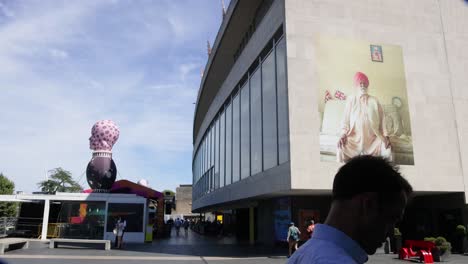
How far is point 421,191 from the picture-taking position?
2148 cm

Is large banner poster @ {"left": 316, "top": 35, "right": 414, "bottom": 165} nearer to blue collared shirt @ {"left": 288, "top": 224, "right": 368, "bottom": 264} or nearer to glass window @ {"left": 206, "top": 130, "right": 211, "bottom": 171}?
blue collared shirt @ {"left": 288, "top": 224, "right": 368, "bottom": 264}

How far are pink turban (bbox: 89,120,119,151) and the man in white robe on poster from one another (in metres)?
18.5

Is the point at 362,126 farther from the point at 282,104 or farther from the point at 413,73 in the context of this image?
the point at 413,73

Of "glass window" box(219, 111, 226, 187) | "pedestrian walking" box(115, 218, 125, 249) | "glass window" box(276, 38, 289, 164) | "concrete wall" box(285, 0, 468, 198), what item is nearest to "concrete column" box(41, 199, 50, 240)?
"pedestrian walking" box(115, 218, 125, 249)

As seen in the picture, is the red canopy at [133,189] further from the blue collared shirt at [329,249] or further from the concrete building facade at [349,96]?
the blue collared shirt at [329,249]

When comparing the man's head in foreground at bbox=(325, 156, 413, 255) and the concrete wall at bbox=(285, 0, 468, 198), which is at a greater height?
the concrete wall at bbox=(285, 0, 468, 198)

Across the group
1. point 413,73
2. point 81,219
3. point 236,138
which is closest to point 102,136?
point 81,219

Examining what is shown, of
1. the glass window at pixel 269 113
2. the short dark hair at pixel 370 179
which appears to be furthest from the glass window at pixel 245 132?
the short dark hair at pixel 370 179

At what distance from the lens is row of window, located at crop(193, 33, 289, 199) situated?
20.9 m

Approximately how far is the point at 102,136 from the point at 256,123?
12.8 metres

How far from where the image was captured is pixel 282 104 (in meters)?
20.5

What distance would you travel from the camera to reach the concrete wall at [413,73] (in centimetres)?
1945

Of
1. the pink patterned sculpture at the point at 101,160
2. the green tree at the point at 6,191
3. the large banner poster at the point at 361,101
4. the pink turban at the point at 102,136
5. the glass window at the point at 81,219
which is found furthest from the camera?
the green tree at the point at 6,191

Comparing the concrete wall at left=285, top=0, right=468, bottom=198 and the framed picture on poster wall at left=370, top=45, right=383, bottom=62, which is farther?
the framed picture on poster wall at left=370, top=45, right=383, bottom=62
